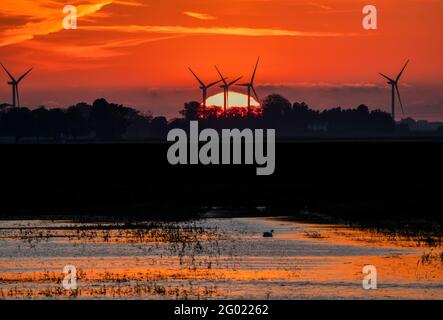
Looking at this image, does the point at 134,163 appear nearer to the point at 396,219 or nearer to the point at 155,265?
the point at 396,219

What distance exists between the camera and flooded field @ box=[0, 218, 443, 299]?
3638 centimetres

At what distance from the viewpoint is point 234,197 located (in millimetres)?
81062

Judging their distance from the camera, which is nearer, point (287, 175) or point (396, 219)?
point (396, 219)

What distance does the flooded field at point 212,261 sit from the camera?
36.4 meters

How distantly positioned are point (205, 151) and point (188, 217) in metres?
117

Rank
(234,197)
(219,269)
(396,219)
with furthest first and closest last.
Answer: (234,197)
(396,219)
(219,269)

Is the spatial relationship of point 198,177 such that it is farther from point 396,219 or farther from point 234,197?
point 396,219

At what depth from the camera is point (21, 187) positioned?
9031cm

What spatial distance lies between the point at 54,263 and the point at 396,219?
76.7 ft

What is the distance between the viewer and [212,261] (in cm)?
4319
